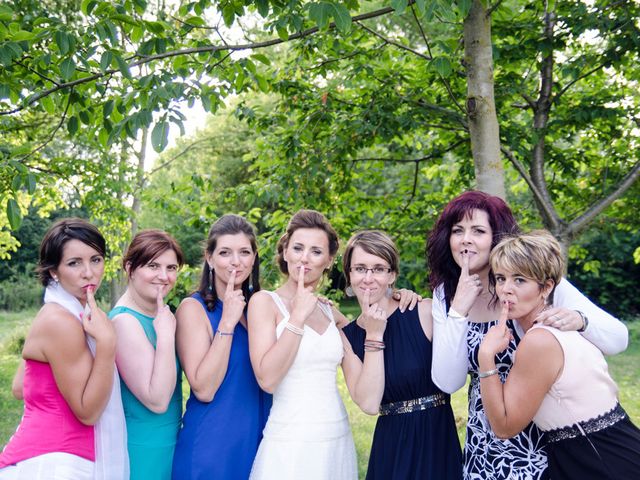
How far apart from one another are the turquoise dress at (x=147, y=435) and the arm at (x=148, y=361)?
71 millimetres

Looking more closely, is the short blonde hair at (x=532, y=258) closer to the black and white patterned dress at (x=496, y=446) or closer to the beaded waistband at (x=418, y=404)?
the black and white patterned dress at (x=496, y=446)

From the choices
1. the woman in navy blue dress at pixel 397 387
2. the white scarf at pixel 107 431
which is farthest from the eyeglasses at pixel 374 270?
the white scarf at pixel 107 431

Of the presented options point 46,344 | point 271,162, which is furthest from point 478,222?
point 271,162

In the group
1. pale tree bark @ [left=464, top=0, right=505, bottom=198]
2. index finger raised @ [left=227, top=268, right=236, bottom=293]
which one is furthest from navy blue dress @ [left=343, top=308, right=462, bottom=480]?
pale tree bark @ [left=464, top=0, right=505, bottom=198]

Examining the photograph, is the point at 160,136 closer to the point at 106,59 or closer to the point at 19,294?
the point at 106,59

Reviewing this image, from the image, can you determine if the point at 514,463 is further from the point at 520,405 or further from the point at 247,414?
the point at 247,414

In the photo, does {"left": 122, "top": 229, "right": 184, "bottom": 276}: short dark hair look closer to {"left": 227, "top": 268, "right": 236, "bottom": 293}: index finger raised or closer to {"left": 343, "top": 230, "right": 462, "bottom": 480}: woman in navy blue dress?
{"left": 227, "top": 268, "right": 236, "bottom": 293}: index finger raised

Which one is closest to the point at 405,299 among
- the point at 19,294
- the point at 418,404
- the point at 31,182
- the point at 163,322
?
the point at 418,404

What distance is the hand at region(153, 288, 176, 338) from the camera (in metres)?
2.85

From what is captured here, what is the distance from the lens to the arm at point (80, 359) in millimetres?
2492

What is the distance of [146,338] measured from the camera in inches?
114

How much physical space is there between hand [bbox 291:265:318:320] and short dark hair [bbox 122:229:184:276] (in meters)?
0.72

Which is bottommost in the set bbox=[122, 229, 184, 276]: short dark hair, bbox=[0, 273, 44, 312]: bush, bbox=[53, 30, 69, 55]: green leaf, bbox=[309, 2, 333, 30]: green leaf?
bbox=[122, 229, 184, 276]: short dark hair

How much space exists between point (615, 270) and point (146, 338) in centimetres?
1991
